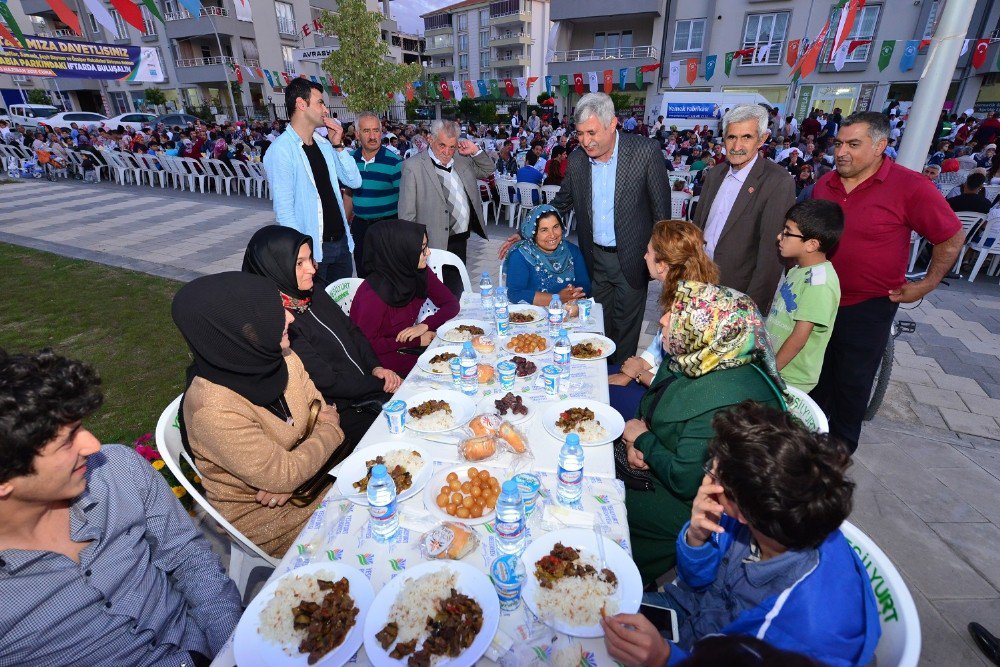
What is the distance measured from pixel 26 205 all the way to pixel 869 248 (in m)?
18.7

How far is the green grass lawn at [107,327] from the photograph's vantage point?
4223 mm

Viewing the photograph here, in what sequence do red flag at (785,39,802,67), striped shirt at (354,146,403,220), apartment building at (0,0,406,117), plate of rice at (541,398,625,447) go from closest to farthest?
plate of rice at (541,398,625,447), striped shirt at (354,146,403,220), red flag at (785,39,802,67), apartment building at (0,0,406,117)

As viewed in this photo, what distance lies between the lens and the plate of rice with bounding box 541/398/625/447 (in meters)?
2.18

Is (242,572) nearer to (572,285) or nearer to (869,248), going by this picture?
(572,285)

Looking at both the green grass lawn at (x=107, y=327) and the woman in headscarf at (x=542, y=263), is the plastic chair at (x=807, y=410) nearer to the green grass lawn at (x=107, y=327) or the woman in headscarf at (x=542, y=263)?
the woman in headscarf at (x=542, y=263)

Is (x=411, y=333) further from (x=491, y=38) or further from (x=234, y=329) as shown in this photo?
(x=491, y=38)

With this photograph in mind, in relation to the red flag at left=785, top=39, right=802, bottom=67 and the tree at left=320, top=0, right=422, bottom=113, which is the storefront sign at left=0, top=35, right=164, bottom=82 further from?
the red flag at left=785, top=39, right=802, bottom=67

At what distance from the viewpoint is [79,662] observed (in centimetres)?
147

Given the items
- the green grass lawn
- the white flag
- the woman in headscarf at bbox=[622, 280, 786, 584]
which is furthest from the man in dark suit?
the white flag

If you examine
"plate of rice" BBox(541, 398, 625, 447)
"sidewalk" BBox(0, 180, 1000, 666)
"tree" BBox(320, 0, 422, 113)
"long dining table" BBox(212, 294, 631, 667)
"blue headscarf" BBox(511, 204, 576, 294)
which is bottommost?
"sidewalk" BBox(0, 180, 1000, 666)

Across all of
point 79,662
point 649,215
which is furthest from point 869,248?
point 79,662

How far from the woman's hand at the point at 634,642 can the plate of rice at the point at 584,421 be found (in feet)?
2.81

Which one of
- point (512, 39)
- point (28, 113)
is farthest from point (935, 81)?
point (512, 39)

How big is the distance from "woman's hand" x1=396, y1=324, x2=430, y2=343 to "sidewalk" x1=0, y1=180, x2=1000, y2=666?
299 centimetres
